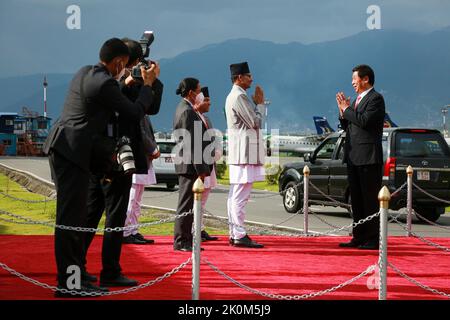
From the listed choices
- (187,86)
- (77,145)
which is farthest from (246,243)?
(77,145)

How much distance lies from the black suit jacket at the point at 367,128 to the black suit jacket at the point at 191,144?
78.0 inches

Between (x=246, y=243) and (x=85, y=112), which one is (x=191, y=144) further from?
(x=85, y=112)

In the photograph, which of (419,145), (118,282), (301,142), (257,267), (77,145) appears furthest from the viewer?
(301,142)

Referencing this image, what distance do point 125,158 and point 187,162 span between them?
310 cm

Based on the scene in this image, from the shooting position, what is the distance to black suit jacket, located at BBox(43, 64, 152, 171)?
6086 mm

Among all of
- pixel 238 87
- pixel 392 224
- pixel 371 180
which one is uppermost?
pixel 238 87

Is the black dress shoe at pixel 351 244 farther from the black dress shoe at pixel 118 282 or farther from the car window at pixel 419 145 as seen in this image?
the car window at pixel 419 145

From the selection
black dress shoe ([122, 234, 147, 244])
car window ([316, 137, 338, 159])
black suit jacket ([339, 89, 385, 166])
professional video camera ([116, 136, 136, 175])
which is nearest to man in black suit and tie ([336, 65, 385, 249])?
black suit jacket ([339, 89, 385, 166])

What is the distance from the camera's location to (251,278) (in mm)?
7266

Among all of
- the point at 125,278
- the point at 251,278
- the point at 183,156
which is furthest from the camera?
the point at 183,156

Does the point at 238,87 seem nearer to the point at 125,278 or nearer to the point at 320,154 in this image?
the point at 125,278

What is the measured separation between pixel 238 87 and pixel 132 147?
3.29m

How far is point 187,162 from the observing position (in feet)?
30.8
